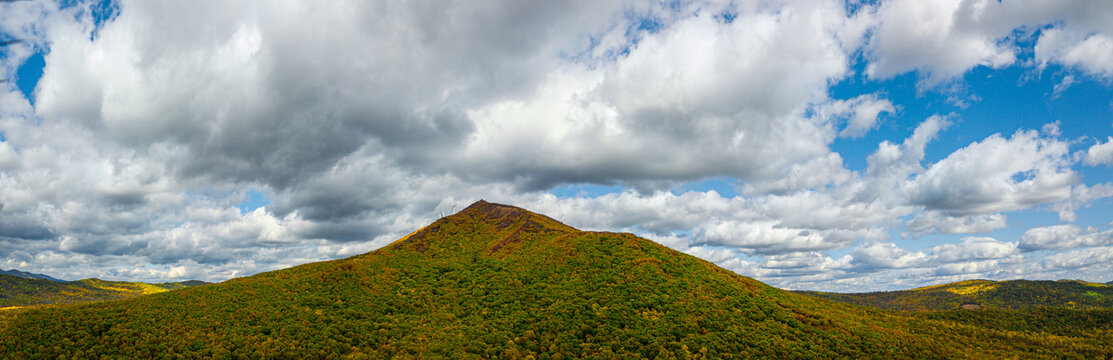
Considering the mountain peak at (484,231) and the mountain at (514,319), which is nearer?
the mountain at (514,319)

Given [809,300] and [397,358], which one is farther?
[809,300]

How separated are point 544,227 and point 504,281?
136ft

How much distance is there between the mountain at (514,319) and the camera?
66.9 m

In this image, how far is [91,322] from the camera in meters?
66.1

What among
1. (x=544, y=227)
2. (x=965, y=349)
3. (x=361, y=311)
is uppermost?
(x=544, y=227)

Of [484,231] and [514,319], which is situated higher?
[484,231]

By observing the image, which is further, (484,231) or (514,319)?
(484,231)

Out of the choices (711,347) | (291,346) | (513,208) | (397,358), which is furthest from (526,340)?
(513,208)

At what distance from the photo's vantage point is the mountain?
66.9m

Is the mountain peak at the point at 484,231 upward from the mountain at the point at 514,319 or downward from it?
upward

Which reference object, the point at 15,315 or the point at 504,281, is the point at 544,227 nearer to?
the point at 504,281

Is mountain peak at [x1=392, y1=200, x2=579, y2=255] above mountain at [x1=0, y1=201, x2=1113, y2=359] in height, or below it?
above

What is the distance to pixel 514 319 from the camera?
278 ft

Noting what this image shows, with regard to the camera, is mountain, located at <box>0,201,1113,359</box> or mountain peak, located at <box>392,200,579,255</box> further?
mountain peak, located at <box>392,200,579,255</box>
